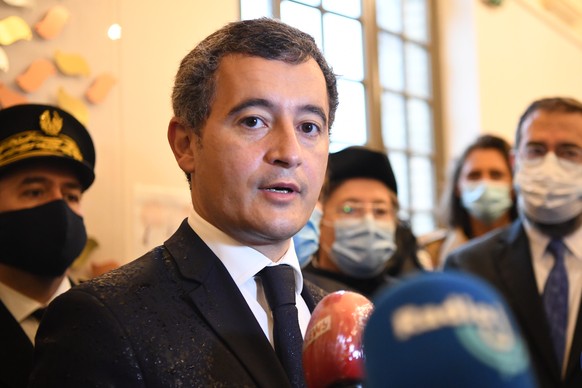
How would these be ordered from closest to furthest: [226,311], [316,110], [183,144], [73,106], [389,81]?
[226,311]
[316,110]
[183,144]
[73,106]
[389,81]

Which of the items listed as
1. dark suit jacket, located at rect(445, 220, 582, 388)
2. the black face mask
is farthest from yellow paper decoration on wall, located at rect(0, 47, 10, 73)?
dark suit jacket, located at rect(445, 220, 582, 388)

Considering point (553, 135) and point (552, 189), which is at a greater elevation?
point (553, 135)

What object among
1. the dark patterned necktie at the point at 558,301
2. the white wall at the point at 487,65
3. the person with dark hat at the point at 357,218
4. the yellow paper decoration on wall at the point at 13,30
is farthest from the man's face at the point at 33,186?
the white wall at the point at 487,65

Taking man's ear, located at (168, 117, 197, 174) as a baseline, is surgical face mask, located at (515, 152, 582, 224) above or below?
below

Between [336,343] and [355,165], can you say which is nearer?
[336,343]

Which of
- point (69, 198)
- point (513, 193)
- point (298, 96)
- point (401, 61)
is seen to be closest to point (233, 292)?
point (298, 96)

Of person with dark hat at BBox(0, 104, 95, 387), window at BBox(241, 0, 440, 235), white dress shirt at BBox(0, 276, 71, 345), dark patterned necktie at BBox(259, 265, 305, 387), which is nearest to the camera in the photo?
dark patterned necktie at BBox(259, 265, 305, 387)

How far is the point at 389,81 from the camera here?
19.4 feet

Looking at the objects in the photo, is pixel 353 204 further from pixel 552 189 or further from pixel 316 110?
pixel 316 110

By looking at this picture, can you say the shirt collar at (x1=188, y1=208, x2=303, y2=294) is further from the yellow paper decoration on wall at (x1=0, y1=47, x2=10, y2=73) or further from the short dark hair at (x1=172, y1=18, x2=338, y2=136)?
the yellow paper decoration on wall at (x1=0, y1=47, x2=10, y2=73)

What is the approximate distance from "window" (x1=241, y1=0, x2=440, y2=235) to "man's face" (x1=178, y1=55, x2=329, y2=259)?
3361mm

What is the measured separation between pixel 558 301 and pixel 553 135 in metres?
0.70

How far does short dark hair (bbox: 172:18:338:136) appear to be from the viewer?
4.87 feet

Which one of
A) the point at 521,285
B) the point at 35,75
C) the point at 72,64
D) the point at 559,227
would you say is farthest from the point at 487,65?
the point at 35,75
